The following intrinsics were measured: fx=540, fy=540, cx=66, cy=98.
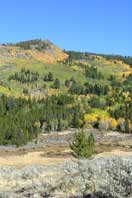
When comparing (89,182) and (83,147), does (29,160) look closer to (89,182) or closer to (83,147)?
(83,147)

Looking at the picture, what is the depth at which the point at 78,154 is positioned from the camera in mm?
96500

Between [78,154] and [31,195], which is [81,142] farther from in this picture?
[31,195]

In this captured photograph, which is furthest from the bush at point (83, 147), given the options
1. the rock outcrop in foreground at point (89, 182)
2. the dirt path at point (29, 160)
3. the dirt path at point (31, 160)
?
the rock outcrop in foreground at point (89, 182)

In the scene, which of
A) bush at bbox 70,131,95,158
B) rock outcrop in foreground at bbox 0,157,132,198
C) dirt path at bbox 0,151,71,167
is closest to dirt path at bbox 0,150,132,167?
dirt path at bbox 0,151,71,167

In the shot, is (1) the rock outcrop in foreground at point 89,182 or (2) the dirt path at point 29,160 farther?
(2) the dirt path at point 29,160

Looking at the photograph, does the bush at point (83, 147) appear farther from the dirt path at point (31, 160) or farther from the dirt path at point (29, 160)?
the dirt path at point (29, 160)

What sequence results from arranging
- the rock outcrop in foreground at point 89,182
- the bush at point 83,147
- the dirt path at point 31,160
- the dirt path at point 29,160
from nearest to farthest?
the rock outcrop in foreground at point 89,182
the bush at point 83,147
the dirt path at point 31,160
the dirt path at point 29,160

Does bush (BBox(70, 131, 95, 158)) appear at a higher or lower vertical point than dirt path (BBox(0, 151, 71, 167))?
higher

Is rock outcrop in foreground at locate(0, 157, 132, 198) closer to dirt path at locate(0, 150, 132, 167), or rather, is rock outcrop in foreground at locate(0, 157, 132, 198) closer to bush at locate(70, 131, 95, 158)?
dirt path at locate(0, 150, 132, 167)

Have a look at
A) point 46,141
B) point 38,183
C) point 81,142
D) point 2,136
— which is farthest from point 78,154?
point 46,141

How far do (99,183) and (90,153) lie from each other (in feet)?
257

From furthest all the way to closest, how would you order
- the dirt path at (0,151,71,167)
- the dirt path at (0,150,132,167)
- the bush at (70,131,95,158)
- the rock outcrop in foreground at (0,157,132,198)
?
the dirt path at (0,151,71,167) → the dirt path at (0,150,132,167) → the bush at (70,131,95,158) → the rock outcrop in foreground at (0,157,132,198)

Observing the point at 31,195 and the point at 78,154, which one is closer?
the point at 31,195

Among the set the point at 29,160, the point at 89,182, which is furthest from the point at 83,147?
the point at 89,182
